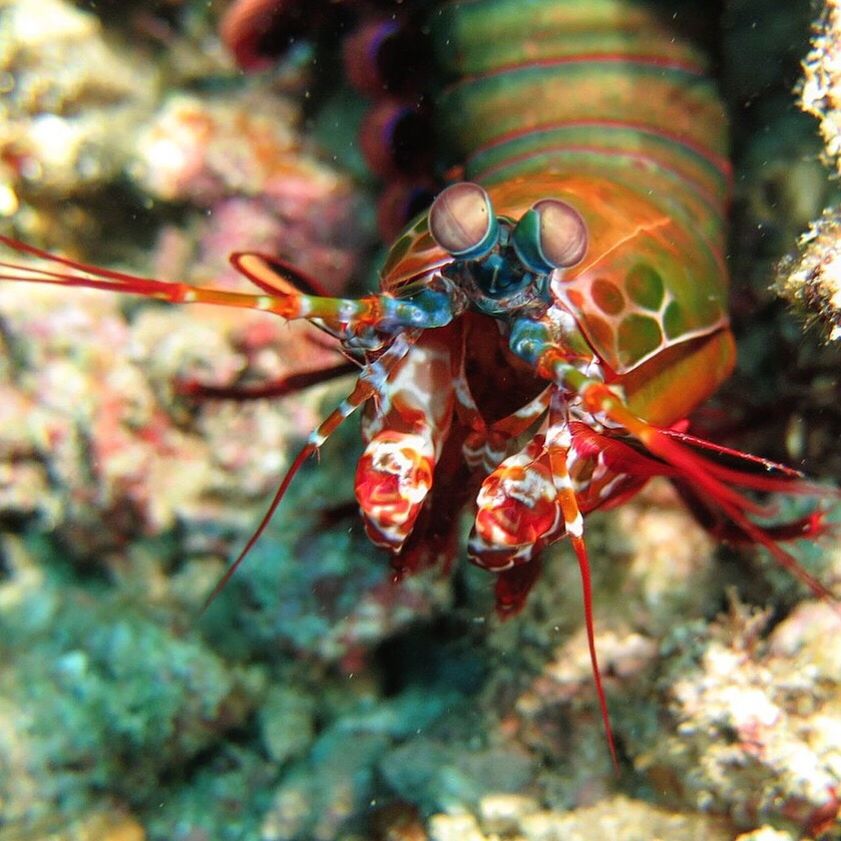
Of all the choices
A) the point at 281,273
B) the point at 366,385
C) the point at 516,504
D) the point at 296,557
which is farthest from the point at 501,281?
the point at 296,557

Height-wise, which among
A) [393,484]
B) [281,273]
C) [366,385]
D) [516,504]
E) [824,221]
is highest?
[824,221]

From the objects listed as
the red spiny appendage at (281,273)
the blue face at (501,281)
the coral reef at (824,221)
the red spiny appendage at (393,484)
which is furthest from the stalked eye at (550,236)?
the red spiny appendage at (281,273)

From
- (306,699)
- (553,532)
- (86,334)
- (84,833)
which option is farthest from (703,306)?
(84,833)

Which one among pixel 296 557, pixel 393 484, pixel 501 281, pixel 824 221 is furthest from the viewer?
pixel 296 557

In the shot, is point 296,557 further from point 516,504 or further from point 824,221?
point 824,221

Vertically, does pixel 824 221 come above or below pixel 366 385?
above

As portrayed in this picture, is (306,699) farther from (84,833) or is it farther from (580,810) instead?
(580,810)

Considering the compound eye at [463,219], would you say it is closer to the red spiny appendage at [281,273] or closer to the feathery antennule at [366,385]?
the feathery antennule at [366,385]
